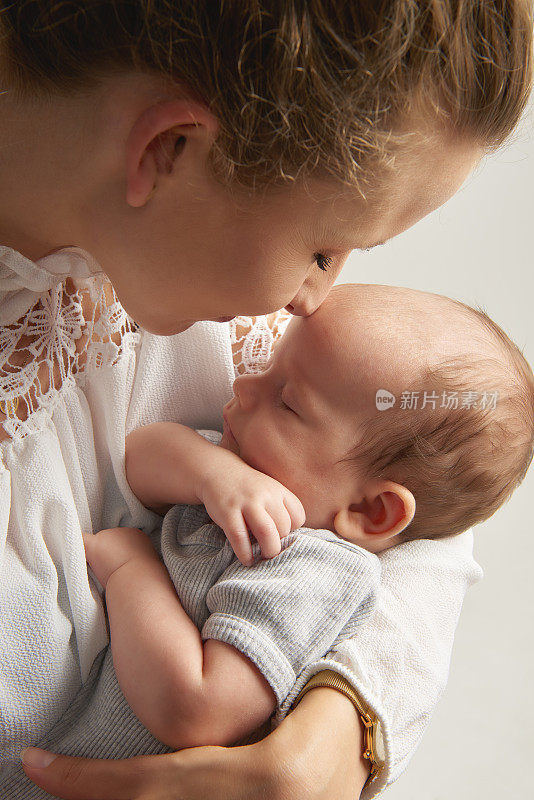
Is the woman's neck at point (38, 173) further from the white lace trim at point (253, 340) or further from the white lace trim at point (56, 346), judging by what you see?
the white lace trim at point (253, 340)

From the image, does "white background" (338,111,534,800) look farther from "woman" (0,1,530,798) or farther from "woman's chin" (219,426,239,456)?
"woman's chin" (219,426,239,456)

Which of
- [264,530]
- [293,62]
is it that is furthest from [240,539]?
[293,62]

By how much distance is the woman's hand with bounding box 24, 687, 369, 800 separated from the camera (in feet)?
2.43

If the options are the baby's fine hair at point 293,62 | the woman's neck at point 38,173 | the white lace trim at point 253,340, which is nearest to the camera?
the baby's fine hair at point 293,62

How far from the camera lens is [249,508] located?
85cm

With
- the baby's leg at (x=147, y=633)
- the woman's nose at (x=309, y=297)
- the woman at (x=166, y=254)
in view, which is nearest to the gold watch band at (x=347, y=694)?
the woman at (x=166, y=254)

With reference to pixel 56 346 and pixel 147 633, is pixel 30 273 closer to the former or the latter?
pixel 56 346

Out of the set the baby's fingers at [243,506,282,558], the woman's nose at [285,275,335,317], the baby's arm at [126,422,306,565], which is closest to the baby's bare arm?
the baby's arm at [126,422,306,565]

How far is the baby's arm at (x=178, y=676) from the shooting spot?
0.76 metres

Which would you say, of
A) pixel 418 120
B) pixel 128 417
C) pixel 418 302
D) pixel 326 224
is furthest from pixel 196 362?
pixel 418 120

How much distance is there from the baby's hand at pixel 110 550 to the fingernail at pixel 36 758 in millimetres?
196

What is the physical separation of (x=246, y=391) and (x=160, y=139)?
398 millimetres

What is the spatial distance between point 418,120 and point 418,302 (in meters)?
0.35

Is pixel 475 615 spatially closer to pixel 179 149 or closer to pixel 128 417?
pixel 128 417
